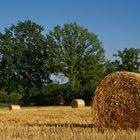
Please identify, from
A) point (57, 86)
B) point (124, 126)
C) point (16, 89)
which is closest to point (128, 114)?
point (124, 126)

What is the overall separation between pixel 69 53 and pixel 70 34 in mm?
2798

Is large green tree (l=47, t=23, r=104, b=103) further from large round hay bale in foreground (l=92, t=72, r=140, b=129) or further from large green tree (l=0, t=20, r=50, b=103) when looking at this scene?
large round hay bale in foreground (l=92, t=72, r=140, b=129)

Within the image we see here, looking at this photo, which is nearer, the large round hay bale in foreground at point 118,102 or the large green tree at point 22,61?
the large round hay bale in foreground at point 118,102

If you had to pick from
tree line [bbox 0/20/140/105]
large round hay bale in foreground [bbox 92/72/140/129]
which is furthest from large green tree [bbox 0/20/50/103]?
large round hay bale in foreground [bbox 92/72/140/129]

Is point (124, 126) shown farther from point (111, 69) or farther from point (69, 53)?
point (69, 53)

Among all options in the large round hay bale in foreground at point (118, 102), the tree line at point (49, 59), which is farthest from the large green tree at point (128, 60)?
the large round hay bale in foreground at point (118, 102)

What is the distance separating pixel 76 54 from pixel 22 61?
21.4 feet

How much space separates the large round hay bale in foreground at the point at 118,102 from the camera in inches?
492

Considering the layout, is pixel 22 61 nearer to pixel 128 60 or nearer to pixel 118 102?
pixel 128 60

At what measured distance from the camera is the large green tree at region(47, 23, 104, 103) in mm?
55938

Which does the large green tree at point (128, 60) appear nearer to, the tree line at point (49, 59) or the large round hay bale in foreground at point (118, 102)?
the tree line at point (49, 59)

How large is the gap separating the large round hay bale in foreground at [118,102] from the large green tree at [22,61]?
43813 mm

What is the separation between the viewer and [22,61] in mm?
60438

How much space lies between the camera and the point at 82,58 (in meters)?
58.8
